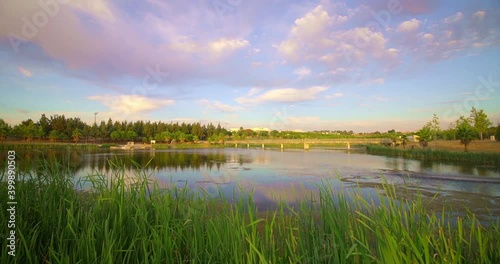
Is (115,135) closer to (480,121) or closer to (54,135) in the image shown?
(54,135)

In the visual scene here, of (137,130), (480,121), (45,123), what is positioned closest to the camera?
(480,121)

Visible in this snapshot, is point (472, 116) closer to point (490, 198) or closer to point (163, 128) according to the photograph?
point (490, 198)

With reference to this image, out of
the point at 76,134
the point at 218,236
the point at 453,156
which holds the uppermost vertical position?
the point at 76,134

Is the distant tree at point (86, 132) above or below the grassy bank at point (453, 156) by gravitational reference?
above

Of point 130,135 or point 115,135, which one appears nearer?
point 115,135

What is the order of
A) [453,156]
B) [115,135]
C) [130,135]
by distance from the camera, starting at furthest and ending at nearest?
[130,135] → [115,135] → [453,156]

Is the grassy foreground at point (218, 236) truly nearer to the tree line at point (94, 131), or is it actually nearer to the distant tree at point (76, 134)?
the tree line at point (94, 131)

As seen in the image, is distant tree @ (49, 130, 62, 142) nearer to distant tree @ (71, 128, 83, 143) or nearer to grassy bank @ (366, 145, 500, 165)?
distant tree @ (71, 128, 83, 143)

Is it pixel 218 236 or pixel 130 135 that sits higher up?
pixel 130 135

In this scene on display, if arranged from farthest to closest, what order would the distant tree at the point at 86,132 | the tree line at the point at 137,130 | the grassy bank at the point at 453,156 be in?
the distant tree at the point at 86,132
the tree line at the point at 137,130
the grassy bank at the point at 453,156

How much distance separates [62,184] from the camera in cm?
383

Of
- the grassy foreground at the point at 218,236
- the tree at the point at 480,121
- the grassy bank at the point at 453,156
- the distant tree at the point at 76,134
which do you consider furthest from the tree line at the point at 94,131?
the tree at the point at 480,121

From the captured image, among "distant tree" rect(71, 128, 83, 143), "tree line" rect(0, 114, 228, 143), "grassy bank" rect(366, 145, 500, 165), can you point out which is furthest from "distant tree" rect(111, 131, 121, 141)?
"grassy bank" rect(366, 145, 500, 165)

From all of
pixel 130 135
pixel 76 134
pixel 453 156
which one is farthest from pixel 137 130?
pixel 453 156
